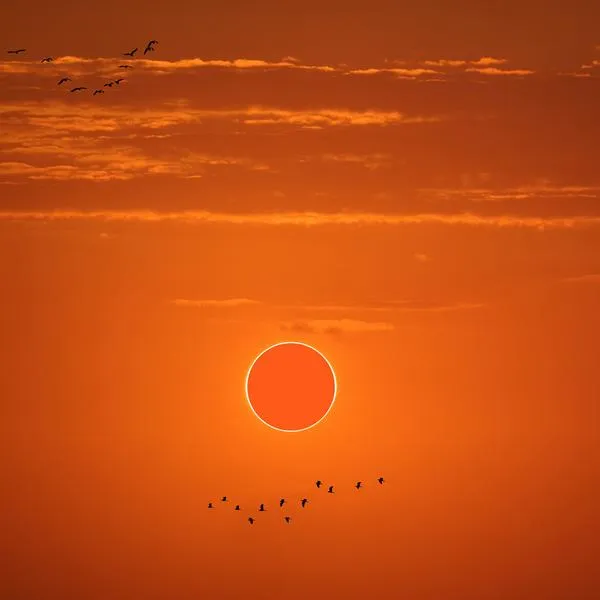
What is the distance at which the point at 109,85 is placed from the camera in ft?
615

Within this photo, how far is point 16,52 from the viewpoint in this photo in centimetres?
18925

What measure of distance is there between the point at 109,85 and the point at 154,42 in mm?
5952

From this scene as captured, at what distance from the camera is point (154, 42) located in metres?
192

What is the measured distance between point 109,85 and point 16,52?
723cm

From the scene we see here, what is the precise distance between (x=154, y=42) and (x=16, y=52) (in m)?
9.77
